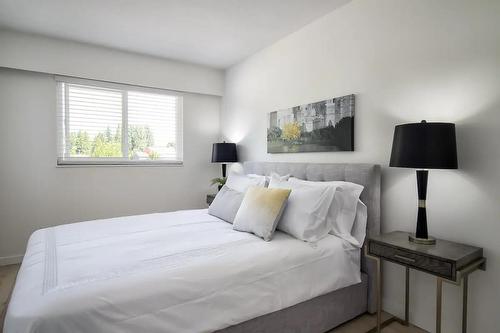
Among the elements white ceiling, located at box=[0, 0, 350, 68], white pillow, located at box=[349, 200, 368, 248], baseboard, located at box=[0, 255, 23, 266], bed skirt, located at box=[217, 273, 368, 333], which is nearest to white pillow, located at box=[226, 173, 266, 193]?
white pillow, located at box=[349, 200, 368, 248]

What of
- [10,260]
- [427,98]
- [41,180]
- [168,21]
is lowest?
[10,260]

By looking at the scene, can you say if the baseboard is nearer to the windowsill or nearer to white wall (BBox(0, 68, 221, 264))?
white wall (BBox(0, 68, 221, 264))

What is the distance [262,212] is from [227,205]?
0.59 m

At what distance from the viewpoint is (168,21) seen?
2754 millimetres

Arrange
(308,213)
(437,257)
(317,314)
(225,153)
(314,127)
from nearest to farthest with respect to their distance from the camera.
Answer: (437,257) < (317,314) < (308,213) < (314,127) < (225,153)

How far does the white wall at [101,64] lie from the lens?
302 cm

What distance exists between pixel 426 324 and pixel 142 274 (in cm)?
194

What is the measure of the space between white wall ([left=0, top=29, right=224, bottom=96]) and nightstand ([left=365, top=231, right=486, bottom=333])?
3288mm

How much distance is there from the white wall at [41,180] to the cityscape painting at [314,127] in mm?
1888

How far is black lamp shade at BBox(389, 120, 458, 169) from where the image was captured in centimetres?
157

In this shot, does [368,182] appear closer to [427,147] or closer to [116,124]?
[427,147]

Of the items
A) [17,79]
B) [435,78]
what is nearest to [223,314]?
[435,78]

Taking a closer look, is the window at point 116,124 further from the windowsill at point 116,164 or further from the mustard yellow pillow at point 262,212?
the mustard yellow pillow at point 262,212

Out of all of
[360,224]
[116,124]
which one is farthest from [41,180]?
[360,224]
